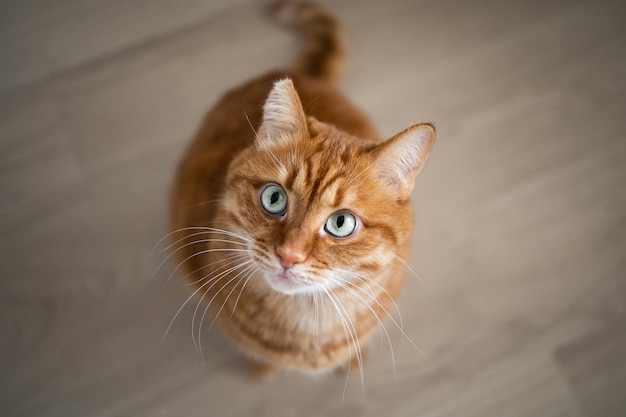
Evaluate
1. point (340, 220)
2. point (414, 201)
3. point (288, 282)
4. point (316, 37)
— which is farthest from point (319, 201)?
point (316, 37)

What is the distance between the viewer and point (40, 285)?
5.50ft

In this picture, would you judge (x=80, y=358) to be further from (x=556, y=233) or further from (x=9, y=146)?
(x=556, y=233)

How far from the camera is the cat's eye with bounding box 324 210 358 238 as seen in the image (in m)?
1.08

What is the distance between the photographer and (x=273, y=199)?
1.10 metres

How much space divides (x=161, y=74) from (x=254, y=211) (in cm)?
116

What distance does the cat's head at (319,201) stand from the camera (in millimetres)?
1034

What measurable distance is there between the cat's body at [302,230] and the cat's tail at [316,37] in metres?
0.57

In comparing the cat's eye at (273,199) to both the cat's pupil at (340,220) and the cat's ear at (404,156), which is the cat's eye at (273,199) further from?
the cat's ear at (404,156)

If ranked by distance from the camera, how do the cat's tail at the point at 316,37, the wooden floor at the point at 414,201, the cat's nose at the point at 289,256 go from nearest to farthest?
the cat's nose at the point at 289,256
the wooden floor at the point at 414,201
the cat's tail at the point at 316,37

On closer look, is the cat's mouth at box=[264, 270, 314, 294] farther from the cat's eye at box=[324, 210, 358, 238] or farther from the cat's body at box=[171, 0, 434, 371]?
the cat's eye at box=[324, 210, 358, 238]

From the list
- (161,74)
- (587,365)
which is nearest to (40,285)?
(161,74)

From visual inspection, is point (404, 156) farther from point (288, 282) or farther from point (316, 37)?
point (316, 37)

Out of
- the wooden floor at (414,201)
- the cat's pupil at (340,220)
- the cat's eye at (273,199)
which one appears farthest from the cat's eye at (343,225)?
the wooden floor at (414,201)

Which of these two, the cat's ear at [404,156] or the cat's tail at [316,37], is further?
the cat's tail at [316,37]
